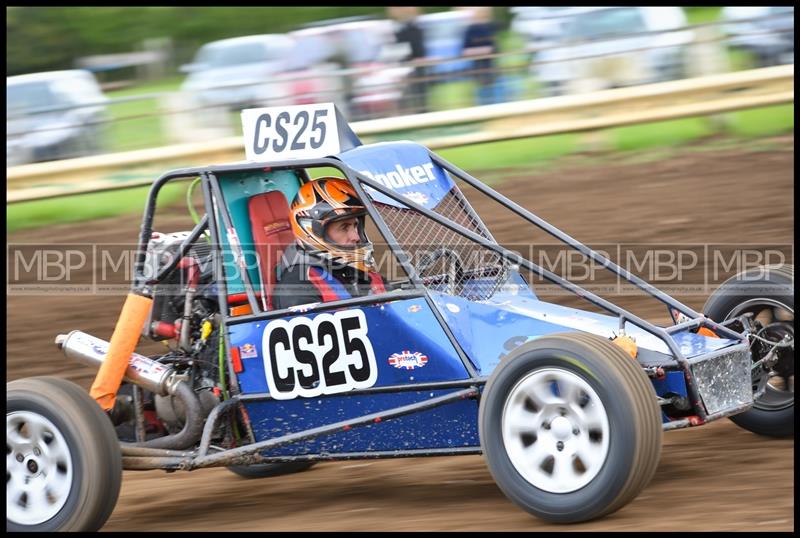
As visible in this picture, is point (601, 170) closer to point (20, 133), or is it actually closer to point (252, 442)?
point (20, 133)

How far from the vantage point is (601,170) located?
12.1 metres

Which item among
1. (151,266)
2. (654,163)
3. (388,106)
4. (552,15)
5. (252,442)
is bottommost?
(252,442)

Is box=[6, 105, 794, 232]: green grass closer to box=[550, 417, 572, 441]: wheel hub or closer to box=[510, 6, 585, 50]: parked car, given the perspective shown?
box=[510, 6, 585, 50]: parked car

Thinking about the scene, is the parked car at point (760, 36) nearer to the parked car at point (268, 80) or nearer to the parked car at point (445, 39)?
the parked car at point (445, 39)

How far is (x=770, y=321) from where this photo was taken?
6191mm

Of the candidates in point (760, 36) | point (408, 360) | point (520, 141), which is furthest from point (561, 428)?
point (760, 36)

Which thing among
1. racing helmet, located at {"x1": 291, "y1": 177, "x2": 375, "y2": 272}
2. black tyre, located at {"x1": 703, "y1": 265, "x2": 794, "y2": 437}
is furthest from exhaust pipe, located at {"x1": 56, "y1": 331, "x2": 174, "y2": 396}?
black tyre, located at {"x1": 703, "y1": 265, "x2": 794, "y2": 437}

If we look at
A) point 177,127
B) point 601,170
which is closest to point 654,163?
point 601,170

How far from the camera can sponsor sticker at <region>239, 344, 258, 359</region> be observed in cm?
566

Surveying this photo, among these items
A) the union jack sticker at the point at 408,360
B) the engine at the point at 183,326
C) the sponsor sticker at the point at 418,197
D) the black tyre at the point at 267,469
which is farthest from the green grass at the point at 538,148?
the union jack sticker at the point at 408,360

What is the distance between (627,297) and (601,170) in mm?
2802

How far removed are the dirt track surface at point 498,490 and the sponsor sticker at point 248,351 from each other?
73cm

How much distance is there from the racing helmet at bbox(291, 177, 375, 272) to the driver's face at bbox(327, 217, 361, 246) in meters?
0.02

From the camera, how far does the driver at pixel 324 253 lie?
575 cm
